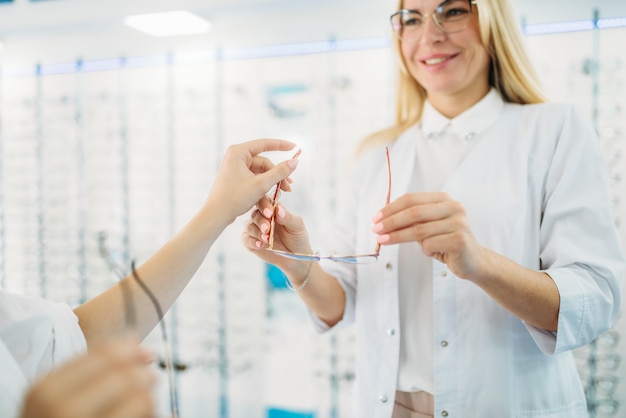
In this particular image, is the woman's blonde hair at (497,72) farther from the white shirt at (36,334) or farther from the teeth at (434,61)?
the white shirt at (36,334)

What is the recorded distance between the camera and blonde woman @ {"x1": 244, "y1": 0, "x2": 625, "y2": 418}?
0.98 meters

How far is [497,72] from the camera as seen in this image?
4.13 ft

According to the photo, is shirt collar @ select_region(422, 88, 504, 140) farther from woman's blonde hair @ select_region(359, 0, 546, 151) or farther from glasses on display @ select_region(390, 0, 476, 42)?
glasses on display @ select_region(390, 0, 476, 42)

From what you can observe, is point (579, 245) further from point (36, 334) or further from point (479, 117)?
point (36, 334)

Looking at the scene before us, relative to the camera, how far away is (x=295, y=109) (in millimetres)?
2682

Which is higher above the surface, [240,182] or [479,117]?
[479,117]

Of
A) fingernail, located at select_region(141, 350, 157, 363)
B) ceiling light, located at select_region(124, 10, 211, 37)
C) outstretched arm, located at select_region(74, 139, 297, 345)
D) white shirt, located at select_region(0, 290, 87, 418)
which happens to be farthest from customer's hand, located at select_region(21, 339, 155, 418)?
ceiling light, located at select_region(124, 10, 211, 37)

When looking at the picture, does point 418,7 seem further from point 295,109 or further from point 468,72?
point 295,109

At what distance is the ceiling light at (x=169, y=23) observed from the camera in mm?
2408

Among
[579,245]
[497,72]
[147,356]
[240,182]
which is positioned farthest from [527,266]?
[147,356]

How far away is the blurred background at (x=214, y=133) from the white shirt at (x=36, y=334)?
1522 millimetres

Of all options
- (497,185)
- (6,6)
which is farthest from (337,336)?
(6,6)

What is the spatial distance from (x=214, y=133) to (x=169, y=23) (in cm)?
59

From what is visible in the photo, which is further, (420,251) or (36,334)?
(420,251)
